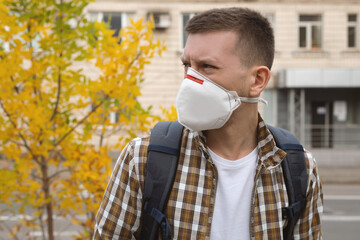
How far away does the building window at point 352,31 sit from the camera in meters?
13.7

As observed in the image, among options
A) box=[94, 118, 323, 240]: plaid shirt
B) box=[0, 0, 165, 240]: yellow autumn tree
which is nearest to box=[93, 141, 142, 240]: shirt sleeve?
box=[94, 118, 323, 240]: plaid shirt

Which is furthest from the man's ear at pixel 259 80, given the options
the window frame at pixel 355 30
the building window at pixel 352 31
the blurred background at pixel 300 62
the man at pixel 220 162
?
the building window at pixel 352 31

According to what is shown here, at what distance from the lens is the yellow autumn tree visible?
8.07ft

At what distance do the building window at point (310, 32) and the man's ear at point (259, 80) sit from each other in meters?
13.3

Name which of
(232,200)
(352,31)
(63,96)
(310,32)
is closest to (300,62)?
(310,32)

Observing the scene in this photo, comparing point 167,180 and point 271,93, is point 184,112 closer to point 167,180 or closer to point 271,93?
point 167,180

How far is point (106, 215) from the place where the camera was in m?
1.42

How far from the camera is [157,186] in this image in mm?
1349

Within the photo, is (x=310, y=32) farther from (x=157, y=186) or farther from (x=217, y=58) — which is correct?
(x=157, y=186)

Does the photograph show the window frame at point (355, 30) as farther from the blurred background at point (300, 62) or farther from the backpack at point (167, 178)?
the backpack at point (167, 178)

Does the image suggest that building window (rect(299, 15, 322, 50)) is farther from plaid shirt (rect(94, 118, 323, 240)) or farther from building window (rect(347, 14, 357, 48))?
plaid shirt (rect(94, 118, 323, 240))

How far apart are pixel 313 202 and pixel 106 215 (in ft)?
2.56

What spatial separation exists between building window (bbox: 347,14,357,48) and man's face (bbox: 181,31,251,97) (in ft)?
45.3

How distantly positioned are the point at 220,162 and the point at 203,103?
0.24 metres
